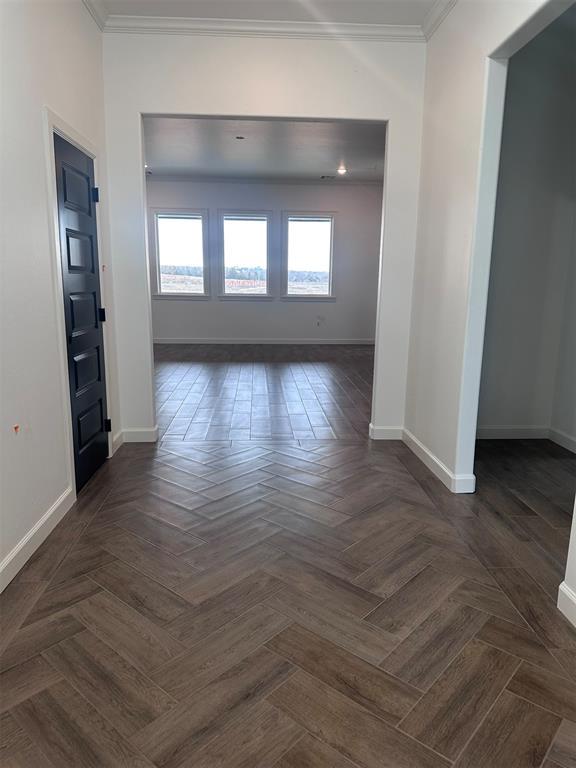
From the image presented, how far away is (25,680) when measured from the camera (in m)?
1.58

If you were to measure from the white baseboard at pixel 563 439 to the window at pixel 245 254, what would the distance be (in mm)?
6014

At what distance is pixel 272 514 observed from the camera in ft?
8.90

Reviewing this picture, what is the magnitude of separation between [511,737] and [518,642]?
0.42 metres

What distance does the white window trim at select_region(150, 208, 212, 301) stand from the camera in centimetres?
860

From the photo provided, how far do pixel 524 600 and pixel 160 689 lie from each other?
4.79 feet

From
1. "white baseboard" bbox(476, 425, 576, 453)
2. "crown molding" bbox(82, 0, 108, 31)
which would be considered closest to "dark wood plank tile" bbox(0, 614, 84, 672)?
"white baseboard" bbox(476, 425, 576, 453)

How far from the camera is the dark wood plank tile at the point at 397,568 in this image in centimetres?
209

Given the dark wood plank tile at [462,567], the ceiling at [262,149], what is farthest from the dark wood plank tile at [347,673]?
the ceiling at [262,149]

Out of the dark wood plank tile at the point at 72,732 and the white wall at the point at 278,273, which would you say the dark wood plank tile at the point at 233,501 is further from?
the white wall at the point at 278,273

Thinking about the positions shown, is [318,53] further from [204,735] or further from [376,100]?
[204,735]

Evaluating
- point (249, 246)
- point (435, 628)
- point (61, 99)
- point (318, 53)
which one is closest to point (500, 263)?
point (318, 53)

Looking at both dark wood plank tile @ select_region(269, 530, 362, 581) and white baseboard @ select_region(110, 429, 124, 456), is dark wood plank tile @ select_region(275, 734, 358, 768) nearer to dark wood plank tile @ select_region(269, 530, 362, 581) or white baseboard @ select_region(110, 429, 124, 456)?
dark wood plank tile @ select_region(269, 530, 362, 581)

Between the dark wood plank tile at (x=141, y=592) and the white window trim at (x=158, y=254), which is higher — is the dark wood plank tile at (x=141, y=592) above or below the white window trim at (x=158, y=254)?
below

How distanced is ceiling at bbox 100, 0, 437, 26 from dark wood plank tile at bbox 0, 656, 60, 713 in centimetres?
372
